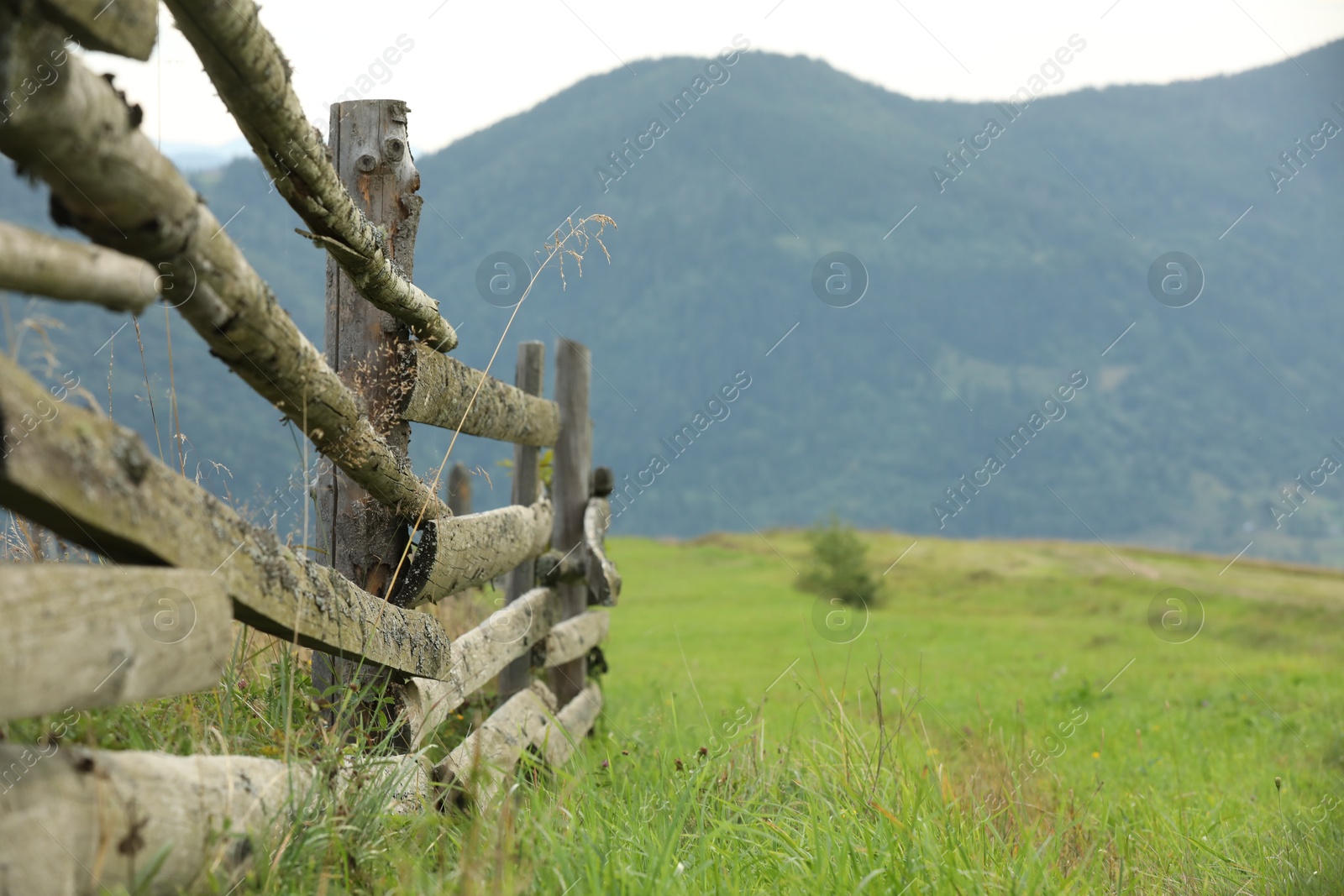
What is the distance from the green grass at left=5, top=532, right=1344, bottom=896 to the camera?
79.4 inches

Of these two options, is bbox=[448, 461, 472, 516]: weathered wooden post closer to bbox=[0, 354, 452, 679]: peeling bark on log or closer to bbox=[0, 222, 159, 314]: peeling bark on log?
bbox=[0, 354, 452, 679]: peeling bark on log

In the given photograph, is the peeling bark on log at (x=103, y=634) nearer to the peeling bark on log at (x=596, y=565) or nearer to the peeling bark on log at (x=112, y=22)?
the peeling bark on log at (x=112, y=22)

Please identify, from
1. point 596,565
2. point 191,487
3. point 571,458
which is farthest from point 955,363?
point 191,487

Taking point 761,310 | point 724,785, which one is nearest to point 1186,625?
point 724,785

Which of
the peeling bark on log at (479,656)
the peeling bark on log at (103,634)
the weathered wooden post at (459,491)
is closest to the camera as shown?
the peeling bark on log at (103,634)

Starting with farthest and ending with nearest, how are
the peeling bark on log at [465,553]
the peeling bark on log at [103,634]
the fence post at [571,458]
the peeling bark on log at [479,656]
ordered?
the fence post at [571,458]
the peeling bark on log at [465,553]
the peeling bark on log at [479,656]
the peeling bark on log at [103,634]

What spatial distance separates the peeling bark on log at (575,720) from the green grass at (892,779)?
0.81ft

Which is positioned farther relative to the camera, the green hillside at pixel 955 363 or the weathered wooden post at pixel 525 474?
the green hillside at pixel 955 363

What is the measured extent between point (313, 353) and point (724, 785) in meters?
1.96

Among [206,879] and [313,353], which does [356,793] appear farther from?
[313,353]

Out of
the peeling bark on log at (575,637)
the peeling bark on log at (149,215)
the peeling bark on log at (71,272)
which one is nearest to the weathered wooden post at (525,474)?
the peeling bark on log at (575,637)

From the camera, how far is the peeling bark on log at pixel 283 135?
1691 mm

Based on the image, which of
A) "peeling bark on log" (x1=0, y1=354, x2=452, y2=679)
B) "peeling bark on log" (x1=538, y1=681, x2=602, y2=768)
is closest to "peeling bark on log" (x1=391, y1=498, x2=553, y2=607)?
"peeling bark on log" (x1=0, y1=354, x2=452, y2=679)

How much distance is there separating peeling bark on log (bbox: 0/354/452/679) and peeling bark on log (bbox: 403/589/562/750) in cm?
45
